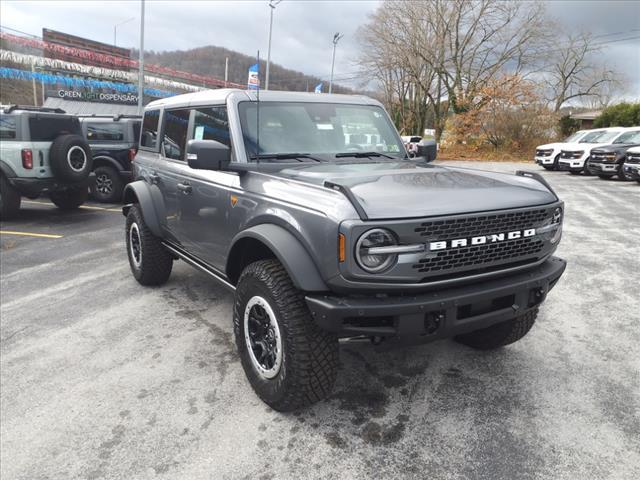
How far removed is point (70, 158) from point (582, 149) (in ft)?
54.3

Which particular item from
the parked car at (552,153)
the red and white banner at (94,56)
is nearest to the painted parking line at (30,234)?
the parked car at (552,153)

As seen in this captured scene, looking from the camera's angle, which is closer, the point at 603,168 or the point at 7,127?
the point at 7,127

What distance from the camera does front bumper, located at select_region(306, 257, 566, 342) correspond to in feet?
7.63

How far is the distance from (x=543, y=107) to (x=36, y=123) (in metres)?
27.8

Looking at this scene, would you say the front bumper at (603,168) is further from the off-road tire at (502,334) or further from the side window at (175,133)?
the side window at (175,133)

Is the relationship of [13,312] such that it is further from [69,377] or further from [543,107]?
[543,107]

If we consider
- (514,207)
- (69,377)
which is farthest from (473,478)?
(69,377)

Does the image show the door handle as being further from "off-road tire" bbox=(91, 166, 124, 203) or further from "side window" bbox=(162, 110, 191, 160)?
"off-road tire" bbox=(91, 166, 124, 203)

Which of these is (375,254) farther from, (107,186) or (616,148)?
(616,148)

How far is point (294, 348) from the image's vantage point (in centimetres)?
257

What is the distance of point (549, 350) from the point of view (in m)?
3.67

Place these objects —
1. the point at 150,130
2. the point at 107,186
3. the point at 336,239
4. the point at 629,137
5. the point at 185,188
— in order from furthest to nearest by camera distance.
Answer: the point at 629,137
the point at 107,186
the point at 150,130
the point at 185,188
the point at 336,239

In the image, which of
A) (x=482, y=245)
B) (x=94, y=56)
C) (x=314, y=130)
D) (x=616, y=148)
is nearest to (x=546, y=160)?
(x=616, y=148)

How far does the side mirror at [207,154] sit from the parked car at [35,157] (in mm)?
6438
